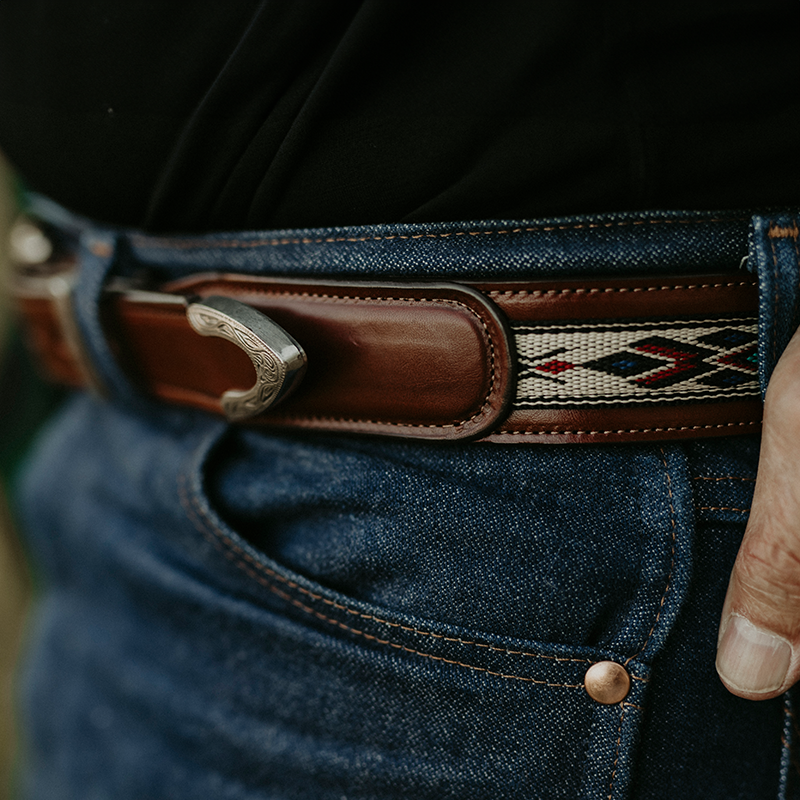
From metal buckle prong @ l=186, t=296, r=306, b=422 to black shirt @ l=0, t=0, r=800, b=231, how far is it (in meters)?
0.11

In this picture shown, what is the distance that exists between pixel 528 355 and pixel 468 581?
231 mm

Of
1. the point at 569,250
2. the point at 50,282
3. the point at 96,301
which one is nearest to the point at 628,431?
the point at 569,250

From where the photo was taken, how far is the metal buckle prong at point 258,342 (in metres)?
0.64

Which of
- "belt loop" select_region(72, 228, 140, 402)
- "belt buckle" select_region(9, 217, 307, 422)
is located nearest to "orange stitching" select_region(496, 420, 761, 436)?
"belt buckle" select_region(9, 217, 307, 422)

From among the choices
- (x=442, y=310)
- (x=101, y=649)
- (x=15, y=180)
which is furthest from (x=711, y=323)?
(x=15, y=180)

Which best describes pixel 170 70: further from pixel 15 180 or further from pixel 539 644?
pixel 15 180

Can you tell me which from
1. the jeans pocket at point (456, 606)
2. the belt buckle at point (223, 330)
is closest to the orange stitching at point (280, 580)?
the jeans pocket at point (456, 606)

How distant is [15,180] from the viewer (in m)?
1.92

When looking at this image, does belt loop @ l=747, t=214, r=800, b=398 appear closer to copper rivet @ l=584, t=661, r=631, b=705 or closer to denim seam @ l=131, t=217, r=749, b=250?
denim seam @ l=131, t=217, r=749, b=250

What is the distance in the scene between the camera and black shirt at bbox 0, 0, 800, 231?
0.56 metres

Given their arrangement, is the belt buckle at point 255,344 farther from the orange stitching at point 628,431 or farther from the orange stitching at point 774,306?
the orange stitching at point 774,306

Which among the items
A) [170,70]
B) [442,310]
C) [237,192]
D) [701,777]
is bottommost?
[701,777]

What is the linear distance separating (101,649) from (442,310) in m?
0.85

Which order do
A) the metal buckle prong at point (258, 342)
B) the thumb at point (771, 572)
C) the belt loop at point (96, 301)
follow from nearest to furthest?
the thumb at point (771, 572), the metal buckle prong at point (258, 342), the belt loop at point (96, 301)
